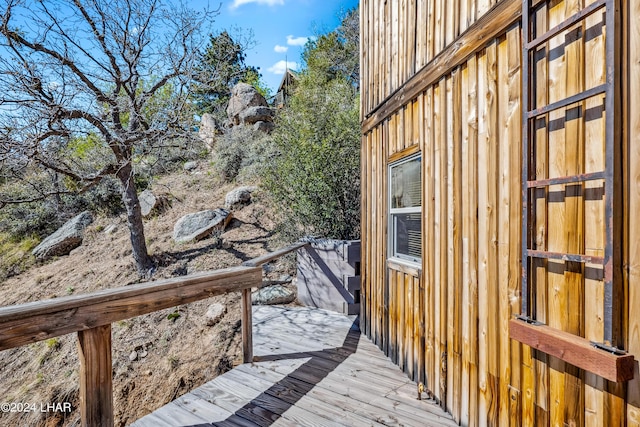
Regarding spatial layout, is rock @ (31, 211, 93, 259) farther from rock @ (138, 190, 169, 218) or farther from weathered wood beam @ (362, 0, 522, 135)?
weathered wood beam @ (362, 0, 522, 135)

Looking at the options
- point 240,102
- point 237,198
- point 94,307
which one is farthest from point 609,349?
point 240,102

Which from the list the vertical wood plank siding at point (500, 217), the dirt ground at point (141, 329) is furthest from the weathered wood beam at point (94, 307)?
the vertical wood plank siding at point (500, 217)

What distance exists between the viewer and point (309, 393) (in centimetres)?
263

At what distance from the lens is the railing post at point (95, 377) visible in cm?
188

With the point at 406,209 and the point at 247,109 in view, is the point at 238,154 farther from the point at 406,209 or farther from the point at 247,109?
the point at 406,209

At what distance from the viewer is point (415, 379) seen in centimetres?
274

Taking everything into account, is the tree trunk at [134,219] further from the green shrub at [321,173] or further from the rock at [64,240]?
the rock at [64,240]

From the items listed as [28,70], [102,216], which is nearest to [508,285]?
[28,70]

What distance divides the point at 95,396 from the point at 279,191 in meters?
4.86

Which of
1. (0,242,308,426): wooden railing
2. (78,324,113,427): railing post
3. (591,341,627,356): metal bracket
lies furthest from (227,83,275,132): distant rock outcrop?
(591,341,627,356): metal bracket

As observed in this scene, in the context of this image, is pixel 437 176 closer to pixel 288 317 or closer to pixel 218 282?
pixel 218 282

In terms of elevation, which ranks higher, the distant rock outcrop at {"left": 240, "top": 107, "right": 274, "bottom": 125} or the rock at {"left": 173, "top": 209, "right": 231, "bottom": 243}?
the distant rock outcrop at {"left": 240, "top": 107, "right": 274, "bottom": 125}

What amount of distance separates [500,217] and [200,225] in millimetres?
7744

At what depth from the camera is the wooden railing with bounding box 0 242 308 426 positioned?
1.59 meters
